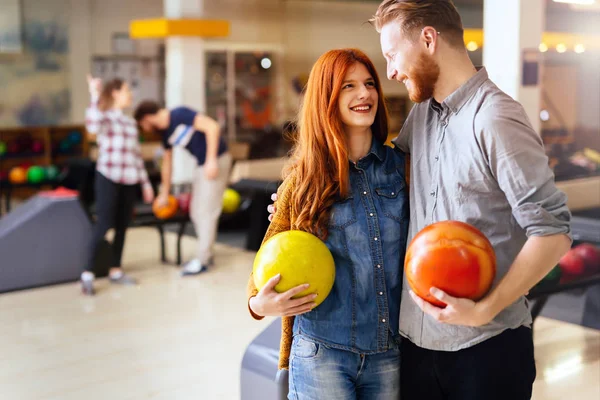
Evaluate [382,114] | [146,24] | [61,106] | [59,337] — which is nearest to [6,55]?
[61,106]

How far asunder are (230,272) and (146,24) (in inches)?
155

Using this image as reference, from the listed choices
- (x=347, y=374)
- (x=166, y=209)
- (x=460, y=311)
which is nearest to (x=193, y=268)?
(x=166, y=209)

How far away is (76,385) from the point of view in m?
3.94

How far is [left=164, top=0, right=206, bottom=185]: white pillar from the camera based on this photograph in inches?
354

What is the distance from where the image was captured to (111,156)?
568 centimetres

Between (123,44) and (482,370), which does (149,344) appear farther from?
(123,44)

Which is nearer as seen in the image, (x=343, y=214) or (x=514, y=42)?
(x=343, y=214)

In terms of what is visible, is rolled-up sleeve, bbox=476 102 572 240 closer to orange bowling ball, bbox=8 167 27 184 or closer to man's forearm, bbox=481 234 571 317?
man's forearm, bbox=481 234 571 317

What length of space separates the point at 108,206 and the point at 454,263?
4.57m

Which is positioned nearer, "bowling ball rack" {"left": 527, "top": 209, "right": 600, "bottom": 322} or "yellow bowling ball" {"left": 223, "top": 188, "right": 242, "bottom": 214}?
"bowling ball rack" {"left": 527, "top": 209, "right": 600, "bottom": 322}

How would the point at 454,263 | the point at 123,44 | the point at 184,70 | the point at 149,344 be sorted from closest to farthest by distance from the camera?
the point at 454,263, the point at 149,344, the point at 184,70, the point at 123,44

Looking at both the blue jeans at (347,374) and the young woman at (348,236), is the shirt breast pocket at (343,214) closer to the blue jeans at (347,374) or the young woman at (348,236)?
the young woman at (348,236)

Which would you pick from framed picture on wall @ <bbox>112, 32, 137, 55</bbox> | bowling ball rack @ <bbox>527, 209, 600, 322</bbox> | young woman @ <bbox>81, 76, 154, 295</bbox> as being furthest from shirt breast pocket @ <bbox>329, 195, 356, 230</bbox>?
framed picture on wall @ <bbox>112, 32, 137, 55</bbox>

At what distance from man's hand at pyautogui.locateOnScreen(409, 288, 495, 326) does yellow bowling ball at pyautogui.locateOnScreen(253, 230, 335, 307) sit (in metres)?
0.33
